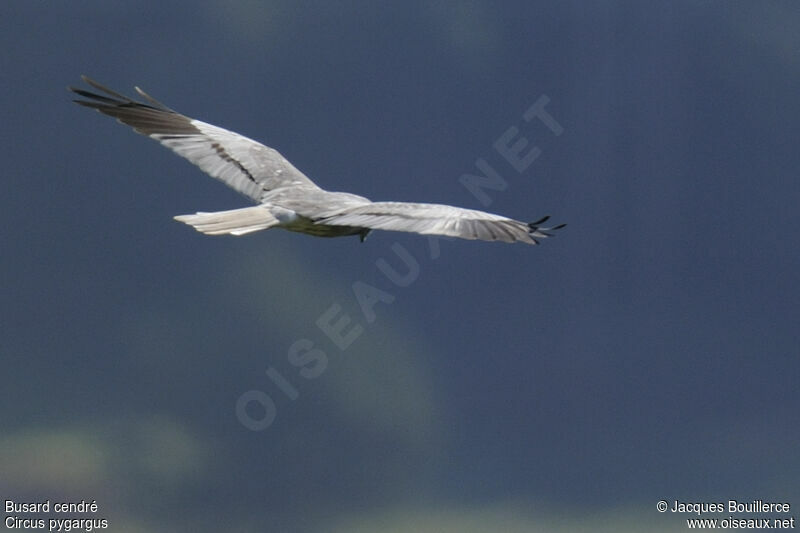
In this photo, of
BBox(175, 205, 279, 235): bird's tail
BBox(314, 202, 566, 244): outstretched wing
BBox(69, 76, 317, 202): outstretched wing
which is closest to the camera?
BBox(314, 202, 566, 244): outstretched wing

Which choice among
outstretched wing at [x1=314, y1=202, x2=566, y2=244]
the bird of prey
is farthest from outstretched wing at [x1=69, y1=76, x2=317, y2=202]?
outstretched wing at [x1=314, y1=202, x2=566, y2=244]

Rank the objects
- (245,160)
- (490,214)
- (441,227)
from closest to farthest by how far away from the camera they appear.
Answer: (441,227), (490,214), (245,160)

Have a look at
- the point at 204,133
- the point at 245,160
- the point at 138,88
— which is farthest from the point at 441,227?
the point at 138,88

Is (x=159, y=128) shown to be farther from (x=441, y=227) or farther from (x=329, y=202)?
(x=441, y=227)

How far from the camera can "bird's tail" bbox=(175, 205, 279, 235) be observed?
23.6 ft

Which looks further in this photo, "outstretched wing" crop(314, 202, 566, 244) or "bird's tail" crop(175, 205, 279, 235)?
"bird's tail" crop(175, 205, 279, 235)

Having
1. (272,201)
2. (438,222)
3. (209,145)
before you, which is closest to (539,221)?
(438,222)

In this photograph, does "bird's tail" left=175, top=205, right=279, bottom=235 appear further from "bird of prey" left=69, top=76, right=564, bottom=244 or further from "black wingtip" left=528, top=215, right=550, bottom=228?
"black wingtip" left=528, top=215, right=550, bottom=228

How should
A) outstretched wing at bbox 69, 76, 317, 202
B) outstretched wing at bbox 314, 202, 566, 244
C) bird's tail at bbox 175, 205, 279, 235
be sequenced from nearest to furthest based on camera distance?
outstretched wing at bbox 314, 202, 566, 244 → bird's tail at bbox 175, 205, 279, 235 → outstretched wing at bbox 69, 76, 317, 202

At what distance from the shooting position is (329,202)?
7.54 m

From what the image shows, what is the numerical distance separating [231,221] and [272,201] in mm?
499

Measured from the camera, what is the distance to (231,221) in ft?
24.0

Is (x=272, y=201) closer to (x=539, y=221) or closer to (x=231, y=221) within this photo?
(x=231, y=221)

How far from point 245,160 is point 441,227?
2.17 metres
